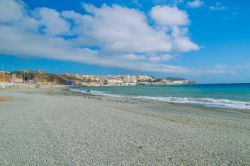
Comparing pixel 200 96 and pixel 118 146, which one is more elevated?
pixel 118 146

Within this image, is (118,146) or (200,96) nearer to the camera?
(118,146)

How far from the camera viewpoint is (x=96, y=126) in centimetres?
1156

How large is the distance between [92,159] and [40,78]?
184302 millimetres

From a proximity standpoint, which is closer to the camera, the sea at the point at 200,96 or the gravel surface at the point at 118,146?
the gravel surface at the point at 118,146

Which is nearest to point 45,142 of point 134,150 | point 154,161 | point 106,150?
point 106,150

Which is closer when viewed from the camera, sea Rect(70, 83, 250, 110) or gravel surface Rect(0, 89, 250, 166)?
gravel surface Rect(0, 89, 250, 166)

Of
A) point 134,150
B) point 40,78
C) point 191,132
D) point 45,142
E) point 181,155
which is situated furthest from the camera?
point 40,78

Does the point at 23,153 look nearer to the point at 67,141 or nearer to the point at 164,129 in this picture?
the point at 67,141

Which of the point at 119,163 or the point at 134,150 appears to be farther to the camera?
the point at 134,150

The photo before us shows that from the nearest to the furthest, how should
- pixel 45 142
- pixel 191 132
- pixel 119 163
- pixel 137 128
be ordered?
pixel 119 163, pixel 45 142, pixel 191 132, pixel 137 128

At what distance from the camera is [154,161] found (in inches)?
255

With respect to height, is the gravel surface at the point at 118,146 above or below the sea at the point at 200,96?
above

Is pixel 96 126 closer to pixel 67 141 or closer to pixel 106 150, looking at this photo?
pixel 67 141

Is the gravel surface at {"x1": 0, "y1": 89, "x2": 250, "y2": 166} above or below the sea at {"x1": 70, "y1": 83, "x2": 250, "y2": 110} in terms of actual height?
above
